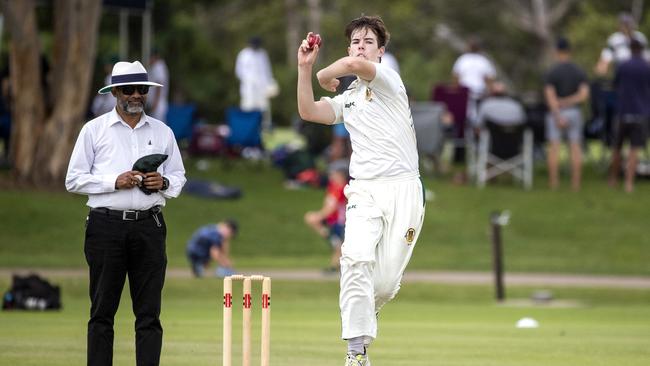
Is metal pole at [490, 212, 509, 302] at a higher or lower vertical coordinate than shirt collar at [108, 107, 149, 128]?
higher

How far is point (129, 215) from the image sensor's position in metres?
10.3

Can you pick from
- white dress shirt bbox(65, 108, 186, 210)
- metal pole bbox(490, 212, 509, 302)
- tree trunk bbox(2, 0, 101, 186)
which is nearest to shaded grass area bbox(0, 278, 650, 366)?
metal pole bbox(490, 212, 509, 302)

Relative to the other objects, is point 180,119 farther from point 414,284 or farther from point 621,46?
point 414,284

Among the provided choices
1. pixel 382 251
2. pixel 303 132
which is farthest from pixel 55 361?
pixel 303 132

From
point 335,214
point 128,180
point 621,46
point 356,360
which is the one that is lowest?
point 356,360

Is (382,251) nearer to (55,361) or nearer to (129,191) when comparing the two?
(129,191)

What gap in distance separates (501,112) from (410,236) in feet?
59.9

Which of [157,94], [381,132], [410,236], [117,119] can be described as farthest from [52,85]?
[410,236]

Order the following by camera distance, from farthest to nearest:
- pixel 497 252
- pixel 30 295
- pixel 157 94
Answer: pixel 157 94
pixel 497 252
pixel 30 295

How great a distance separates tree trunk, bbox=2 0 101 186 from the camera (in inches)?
1064

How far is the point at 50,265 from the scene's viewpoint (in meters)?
22.9

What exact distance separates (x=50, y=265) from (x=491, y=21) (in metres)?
44.1

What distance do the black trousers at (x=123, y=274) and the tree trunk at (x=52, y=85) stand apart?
55.4 feet

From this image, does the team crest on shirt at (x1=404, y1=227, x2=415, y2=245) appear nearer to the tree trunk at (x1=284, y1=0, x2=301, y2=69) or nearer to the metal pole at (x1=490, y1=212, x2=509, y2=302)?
the metal pole at (x1=490, y1=212, x2=509, y2=302)
